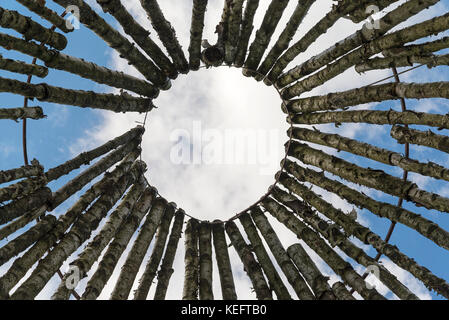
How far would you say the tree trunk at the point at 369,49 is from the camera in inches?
386

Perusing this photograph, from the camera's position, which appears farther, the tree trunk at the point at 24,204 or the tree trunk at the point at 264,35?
the tree trunk at the point at 264,35

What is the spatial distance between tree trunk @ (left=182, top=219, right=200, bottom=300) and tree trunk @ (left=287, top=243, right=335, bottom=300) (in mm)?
3403

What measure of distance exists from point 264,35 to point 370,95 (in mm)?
4370

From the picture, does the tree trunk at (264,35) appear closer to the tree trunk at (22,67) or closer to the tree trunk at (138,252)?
the tree trunk at (138,252)

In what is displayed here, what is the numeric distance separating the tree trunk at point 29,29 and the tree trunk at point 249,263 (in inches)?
356

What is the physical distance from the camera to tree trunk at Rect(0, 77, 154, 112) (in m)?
10.3

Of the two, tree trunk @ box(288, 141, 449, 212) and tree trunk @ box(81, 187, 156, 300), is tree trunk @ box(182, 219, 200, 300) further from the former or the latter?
tree trunk @ box(288, 141, 449, 212)

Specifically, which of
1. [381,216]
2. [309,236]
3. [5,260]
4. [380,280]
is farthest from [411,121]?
[5,260]

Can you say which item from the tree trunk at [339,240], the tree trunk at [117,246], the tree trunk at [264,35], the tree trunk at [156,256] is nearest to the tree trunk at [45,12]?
the tree trunk at [264,35]

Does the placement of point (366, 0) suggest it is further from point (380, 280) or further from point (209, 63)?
point (380, 280)

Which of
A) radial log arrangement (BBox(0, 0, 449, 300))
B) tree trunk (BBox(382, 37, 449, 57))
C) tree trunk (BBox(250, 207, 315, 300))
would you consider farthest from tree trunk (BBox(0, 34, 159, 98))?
tree trunk (BBox(382, 37, 449, 57))

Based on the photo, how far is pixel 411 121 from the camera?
1090 cm
